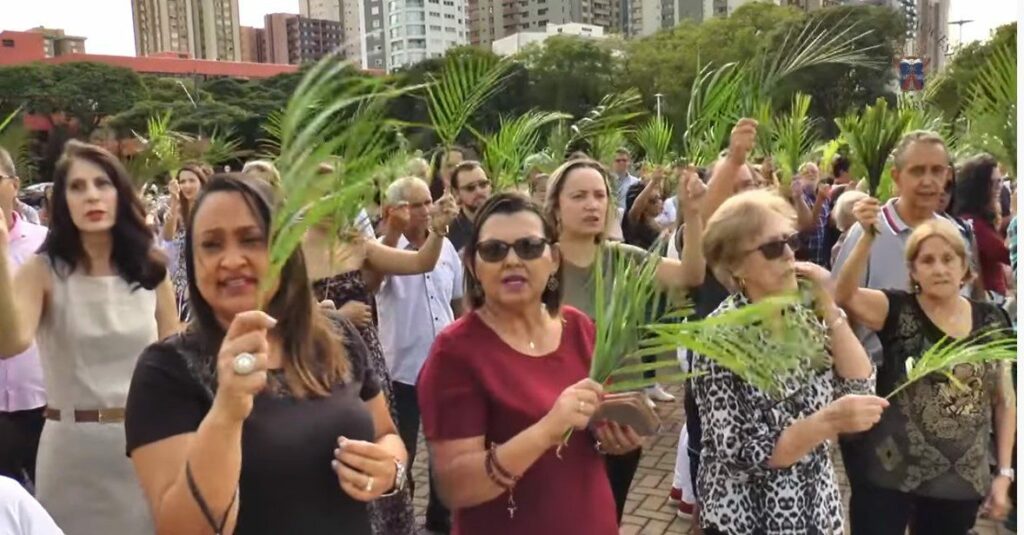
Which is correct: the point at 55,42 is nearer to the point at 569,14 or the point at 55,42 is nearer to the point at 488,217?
the point at 569,14

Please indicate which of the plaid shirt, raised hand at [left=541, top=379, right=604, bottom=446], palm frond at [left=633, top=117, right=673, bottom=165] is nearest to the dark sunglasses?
raised hand at [left=541, top=379, right=604, bottom=446]

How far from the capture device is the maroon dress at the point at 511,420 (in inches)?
92.7

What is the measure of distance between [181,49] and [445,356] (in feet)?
307

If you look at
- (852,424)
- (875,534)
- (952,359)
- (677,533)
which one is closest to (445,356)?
(852,424)

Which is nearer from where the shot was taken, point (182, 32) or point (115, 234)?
point (115, 234)

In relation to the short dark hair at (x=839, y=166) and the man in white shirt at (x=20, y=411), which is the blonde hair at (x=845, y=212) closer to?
the man in white shirt at (x=20, y=411)

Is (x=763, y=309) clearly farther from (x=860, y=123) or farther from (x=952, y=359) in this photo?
(x=860, y=123)

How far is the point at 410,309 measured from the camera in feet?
14.9

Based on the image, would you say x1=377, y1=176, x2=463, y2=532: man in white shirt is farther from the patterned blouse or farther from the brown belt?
the patterned blouse

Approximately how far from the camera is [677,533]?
469 cm

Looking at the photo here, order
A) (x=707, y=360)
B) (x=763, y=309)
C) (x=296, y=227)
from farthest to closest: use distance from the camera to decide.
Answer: (x=707, y=360) < (x=763, y=309) < (x=296, y=227)

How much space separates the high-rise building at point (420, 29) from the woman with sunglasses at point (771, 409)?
1165mm

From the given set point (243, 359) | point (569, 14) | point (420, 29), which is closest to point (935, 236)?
point (420, 29)

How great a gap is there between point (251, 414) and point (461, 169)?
415cm
